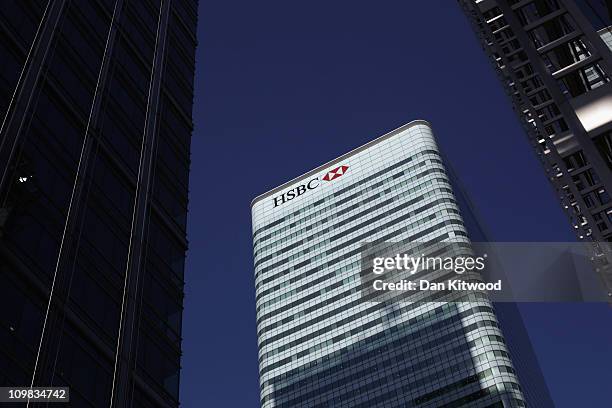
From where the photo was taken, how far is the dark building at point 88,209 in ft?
102

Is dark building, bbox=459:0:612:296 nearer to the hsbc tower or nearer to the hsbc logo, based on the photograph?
the hsbc tower

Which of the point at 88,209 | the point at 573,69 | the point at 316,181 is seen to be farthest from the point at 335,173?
the point at 573,69

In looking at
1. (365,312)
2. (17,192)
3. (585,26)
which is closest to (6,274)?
(17,192)

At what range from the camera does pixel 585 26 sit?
2138 cm

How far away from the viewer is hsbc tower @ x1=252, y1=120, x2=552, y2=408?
454 feet

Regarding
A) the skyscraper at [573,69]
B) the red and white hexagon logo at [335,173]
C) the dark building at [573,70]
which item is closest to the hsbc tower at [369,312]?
the red and white hexagon logo at [335,173]

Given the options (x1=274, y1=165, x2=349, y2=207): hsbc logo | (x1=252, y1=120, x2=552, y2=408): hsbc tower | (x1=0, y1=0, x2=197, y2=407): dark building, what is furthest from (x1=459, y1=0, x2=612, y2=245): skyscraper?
(x1=274, y1=165, x2=349, y2=207): hsbc logo

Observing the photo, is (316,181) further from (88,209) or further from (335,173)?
(88,209)

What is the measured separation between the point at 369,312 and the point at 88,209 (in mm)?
124765

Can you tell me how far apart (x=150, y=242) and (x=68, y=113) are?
820 cm

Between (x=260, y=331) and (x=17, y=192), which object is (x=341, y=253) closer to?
(x=260, y=331)

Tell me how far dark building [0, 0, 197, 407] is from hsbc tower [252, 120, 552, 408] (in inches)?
3839

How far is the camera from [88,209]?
3762 cm

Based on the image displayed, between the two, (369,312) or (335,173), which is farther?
(335,173)
